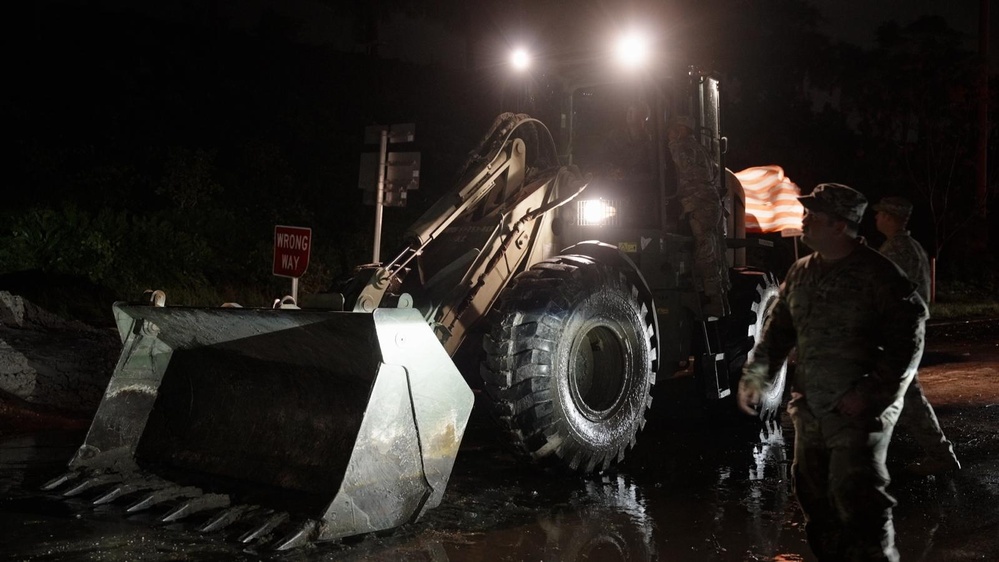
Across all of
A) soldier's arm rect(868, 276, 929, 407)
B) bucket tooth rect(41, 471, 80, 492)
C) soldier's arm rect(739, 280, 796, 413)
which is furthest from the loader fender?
bucket tooth rect(41, 471, 80, 492)

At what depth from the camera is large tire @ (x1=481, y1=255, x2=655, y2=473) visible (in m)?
6.40

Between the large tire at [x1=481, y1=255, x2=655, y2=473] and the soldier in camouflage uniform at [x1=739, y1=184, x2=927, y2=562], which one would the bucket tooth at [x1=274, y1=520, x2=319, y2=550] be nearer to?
the large tire at [x1=481, y1=255, x2=655, y2=473]

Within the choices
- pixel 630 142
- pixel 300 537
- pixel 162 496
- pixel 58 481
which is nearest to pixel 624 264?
pixel 630 142

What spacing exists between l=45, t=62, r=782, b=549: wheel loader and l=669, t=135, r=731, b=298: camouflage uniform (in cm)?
14

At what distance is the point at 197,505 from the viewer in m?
5.53

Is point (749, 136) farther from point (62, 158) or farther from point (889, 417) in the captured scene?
point (889, 417)

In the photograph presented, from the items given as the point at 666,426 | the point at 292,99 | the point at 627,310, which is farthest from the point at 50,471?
the point at 292,99

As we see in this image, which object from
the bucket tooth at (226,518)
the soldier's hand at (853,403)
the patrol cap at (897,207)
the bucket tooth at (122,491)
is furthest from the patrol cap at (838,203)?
the bucket tooth at (122,491)

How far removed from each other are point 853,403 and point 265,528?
3.04 m

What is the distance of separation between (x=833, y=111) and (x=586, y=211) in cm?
4128

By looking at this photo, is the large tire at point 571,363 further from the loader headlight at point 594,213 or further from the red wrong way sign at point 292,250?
the red wrong way sign at point 292,250

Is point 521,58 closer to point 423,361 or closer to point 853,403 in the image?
point 423,361

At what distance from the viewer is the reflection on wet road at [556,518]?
16.7 ft

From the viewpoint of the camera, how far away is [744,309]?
9.41m
